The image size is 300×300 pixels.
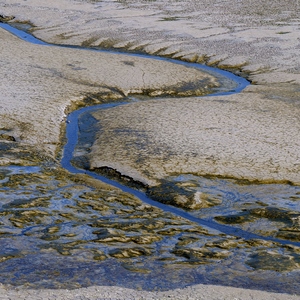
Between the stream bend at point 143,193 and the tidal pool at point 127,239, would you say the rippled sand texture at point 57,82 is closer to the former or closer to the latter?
the stream bend at point 143,193

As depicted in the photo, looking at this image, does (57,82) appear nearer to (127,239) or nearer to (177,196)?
(177,196)

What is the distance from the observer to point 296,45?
32.6ft

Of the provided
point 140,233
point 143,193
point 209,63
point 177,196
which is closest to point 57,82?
point 209,63

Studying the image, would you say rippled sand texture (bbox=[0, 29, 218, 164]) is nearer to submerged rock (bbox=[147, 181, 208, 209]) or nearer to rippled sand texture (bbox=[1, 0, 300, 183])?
rippled sand texture (bbox=[1, 0, 300, 183])

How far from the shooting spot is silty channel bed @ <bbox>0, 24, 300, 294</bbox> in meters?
3.55

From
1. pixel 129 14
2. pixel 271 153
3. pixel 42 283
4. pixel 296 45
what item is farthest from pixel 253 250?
pixel 129 14

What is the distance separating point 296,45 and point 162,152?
505cm

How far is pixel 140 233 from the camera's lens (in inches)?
164

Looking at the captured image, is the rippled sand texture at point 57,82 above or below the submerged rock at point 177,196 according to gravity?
above

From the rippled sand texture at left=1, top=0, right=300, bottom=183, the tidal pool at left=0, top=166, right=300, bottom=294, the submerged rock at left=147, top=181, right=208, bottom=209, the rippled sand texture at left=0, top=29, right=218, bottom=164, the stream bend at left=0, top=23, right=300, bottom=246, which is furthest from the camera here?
the rippled sand texture at left=0, top=29, right=218, bottom=164

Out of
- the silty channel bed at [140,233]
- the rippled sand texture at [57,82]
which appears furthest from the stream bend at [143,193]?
the rippled sand texture at [57,82]

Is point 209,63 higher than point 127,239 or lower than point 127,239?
higher

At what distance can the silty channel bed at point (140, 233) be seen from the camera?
3.55 m

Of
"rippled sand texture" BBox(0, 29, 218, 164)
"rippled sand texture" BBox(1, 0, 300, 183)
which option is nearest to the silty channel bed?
"rippled sand texture" BBox(1, 0, 300, 183)
